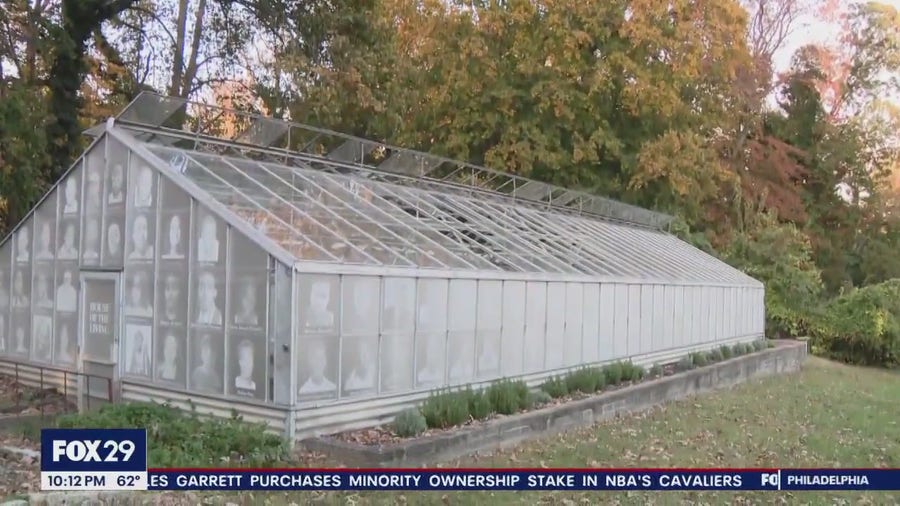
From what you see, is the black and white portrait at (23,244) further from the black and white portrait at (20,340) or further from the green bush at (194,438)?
the green bush at (194,438)

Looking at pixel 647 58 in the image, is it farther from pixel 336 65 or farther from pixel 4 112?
pixel 4 112

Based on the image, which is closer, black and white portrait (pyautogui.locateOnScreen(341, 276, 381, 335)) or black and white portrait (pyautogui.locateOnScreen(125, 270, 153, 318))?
black and white portrait (pyautogui.locateOnScreen(341, 276, 381, 335))

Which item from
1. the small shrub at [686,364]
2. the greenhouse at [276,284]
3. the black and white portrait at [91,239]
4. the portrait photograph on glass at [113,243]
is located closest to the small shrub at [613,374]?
the greenhouse at [276,284]

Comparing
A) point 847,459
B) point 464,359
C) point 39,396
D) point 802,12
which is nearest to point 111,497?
point 464,359

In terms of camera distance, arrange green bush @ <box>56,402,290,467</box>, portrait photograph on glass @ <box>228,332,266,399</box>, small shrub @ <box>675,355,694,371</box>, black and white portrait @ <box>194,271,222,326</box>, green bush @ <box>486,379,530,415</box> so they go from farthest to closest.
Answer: small shrub @ <box>675,355,694,371</box>, green bush @ <box>486,379,530,415</box>, black and white portrait @ <box>194,271,222,326</box>, portrait photograph on glass @ <box>228,332,266,399</box>, green bush @ <box>56,402,290,467</box>

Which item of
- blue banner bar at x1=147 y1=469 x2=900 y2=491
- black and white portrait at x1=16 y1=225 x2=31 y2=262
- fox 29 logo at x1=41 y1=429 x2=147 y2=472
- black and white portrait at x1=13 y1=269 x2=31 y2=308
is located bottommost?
blue banner bar at x1=147 y1=469 x2=900 y2=491

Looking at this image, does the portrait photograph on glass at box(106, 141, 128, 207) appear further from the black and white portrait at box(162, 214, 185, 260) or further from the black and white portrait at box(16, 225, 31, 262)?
the black and white portrait at box(16, 225, 31, 262)

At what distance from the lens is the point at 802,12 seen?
38844 millimetres

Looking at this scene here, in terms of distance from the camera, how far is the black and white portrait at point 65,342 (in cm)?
1225

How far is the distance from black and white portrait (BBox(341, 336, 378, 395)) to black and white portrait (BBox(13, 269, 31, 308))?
6788 mm

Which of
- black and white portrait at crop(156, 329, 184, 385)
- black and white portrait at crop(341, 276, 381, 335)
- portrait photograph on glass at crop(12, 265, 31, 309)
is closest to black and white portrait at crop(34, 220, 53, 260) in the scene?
portrait photograph on glass at crop(12, 265, 31, 309)

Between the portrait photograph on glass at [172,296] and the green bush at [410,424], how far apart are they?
324cm

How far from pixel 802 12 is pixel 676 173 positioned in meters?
18.6

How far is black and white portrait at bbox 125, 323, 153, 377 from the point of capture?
10.9m
